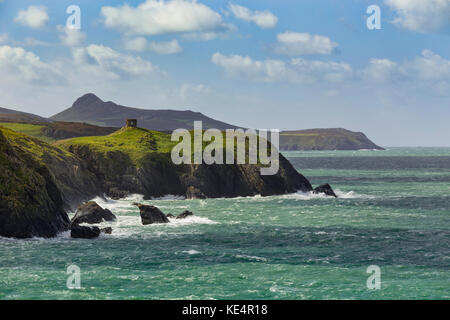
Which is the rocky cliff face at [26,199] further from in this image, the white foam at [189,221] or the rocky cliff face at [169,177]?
the rocky cliff face at [169,177]

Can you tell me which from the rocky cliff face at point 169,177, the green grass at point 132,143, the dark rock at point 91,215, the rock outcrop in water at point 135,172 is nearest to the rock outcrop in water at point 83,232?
the dark rock at point 91,215

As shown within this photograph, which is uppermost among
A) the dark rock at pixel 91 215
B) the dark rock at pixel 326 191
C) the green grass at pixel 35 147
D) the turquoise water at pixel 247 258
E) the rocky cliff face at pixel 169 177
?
the green grass at pixel 35 147

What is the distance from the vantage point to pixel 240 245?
64.6 m

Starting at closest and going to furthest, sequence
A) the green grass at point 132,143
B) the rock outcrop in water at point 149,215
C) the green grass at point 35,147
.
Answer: the rock outcrop in water at point 149,215, the green grass at point 35,147, the green grass at point 132,143

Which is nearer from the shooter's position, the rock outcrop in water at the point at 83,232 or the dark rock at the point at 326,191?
the rock outcrop in water at the point at 83,232

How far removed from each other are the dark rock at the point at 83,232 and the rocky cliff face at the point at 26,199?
2.52 metres

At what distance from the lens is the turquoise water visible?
44688mm

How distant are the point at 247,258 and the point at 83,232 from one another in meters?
22.7

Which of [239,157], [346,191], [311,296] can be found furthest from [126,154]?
[311,296]

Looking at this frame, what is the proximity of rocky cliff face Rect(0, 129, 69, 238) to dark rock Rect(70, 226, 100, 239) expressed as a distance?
8.25ft

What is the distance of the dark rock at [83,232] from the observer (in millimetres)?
68125

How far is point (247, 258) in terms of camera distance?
188 ft

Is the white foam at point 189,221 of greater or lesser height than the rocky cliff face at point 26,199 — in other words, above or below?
below
